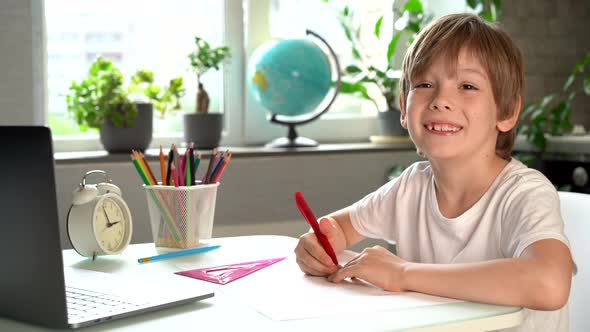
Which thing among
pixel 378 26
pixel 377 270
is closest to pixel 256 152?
pixel 378 26

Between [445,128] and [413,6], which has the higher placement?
[413,6]

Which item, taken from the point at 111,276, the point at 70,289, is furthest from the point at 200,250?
the point at 70,289

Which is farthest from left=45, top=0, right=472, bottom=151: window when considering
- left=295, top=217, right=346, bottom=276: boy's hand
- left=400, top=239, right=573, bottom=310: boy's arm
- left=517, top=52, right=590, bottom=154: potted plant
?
left=400, top=239, right=573, bottom=310: boy's arm

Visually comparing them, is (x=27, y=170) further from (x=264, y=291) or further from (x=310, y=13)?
(x=310, y=13)

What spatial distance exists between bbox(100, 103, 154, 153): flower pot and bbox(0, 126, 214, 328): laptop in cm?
151

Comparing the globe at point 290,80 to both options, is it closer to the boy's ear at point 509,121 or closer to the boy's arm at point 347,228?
the boy's arm at point 347,228

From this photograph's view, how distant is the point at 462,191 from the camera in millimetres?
1369

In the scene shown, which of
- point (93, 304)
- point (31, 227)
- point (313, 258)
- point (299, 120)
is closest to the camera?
point (31, 227)

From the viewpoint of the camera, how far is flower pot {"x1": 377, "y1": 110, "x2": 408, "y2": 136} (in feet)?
9.62

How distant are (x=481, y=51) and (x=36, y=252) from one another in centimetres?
77

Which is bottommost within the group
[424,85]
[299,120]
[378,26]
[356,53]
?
[299,120]

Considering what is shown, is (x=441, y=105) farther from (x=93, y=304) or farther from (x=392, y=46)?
(x=392, y=46)

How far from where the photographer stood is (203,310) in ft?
3.35

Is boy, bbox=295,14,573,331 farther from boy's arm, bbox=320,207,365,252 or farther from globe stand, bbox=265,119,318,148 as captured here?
globe stand, bbox=265,119,318,148
